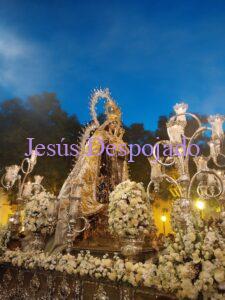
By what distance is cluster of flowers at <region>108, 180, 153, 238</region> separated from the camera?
402 centimetres

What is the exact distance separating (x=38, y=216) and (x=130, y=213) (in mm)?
2464

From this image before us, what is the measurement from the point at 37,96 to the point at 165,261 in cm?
1664

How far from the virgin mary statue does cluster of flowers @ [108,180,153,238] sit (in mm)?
2444

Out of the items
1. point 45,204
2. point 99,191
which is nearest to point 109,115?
point 99,191

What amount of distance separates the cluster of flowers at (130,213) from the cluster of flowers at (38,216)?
1.98 meters

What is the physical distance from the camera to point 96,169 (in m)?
8.62

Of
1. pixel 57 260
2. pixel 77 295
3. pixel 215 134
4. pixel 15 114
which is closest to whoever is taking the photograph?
pixel 77 295

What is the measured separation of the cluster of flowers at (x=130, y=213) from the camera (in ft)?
13.2

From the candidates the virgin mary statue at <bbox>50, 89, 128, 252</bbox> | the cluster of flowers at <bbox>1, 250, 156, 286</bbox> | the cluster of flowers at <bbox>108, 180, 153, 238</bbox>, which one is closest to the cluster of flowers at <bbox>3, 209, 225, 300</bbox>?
the cluster of flowers at <bbox>1, 250, 156, 286</bbox>

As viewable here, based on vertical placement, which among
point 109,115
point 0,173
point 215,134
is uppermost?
point 109,115

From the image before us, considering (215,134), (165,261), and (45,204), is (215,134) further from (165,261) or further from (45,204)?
(45,204)

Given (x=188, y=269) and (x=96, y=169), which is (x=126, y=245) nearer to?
(x=188, y=269)

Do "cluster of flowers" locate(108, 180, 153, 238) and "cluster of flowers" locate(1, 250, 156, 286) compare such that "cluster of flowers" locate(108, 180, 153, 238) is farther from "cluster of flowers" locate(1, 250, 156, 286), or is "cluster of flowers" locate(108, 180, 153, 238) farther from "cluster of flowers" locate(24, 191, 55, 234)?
"cluster of flowers" locate(24, 191, 55, 234)

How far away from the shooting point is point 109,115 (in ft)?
33.6
